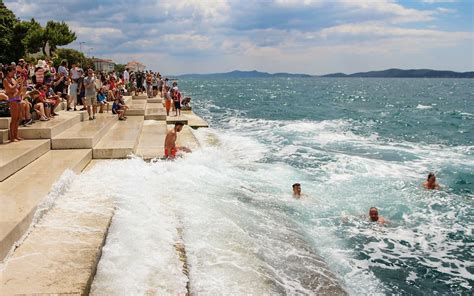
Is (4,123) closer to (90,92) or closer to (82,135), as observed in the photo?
(82,135)

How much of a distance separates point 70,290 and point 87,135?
7.19m

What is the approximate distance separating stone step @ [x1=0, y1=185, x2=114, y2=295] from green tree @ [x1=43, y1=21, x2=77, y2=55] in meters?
49.0

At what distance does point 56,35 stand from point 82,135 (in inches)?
2016

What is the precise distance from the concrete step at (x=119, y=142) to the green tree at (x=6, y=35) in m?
36.0

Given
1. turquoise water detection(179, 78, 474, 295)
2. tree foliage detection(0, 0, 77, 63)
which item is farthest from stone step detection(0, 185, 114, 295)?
tree foliage detection(0, 0, 77, 63)

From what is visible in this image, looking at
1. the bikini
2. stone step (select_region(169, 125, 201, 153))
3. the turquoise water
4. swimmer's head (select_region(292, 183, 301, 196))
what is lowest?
the turquoise water

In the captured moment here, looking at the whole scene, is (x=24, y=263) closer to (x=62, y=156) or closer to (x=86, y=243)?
(x=86, y=243)

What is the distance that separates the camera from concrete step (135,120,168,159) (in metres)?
10.8

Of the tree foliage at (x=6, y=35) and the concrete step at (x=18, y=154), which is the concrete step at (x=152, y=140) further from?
the tree foliage at (x=6, y=35)

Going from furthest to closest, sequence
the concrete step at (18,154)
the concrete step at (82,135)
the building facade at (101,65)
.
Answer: the building facade at (101,65)
the concrete step at (82,135)
the concrete step at (18,154)

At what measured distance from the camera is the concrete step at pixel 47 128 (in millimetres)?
9848

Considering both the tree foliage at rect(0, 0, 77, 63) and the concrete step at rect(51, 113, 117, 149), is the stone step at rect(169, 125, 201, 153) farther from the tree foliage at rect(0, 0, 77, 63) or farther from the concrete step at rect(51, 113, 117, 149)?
the tree foliage at rect(0, 0, 77, 63)

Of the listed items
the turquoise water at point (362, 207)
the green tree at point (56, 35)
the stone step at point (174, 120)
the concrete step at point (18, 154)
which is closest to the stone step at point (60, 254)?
the concrete step at point (18, 154)

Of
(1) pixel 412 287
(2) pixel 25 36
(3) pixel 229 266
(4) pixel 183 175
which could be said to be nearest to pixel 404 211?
(1) pixel 412 287
